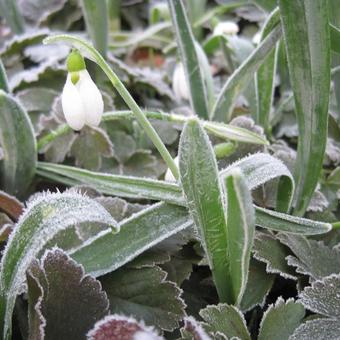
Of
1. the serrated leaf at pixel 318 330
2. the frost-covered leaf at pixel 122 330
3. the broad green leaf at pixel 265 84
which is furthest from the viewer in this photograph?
the broad green leaf at pixel 265 84

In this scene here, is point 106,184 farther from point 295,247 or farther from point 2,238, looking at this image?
point 295,247

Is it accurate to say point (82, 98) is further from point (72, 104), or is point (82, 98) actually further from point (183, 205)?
point (183, 205)

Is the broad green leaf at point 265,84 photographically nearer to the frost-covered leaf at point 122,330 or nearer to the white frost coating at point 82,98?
the white frost coating at point 82,98

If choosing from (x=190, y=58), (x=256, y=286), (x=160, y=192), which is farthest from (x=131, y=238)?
(x=190, y=58)

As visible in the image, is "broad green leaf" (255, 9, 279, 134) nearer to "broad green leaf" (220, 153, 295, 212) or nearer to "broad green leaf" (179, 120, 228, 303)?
"broad green leaf" (220, 153, 295, 212)

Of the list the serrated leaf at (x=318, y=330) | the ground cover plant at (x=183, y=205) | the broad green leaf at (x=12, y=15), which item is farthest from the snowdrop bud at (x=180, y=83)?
the serrated leaf at (x=318, y=330)
